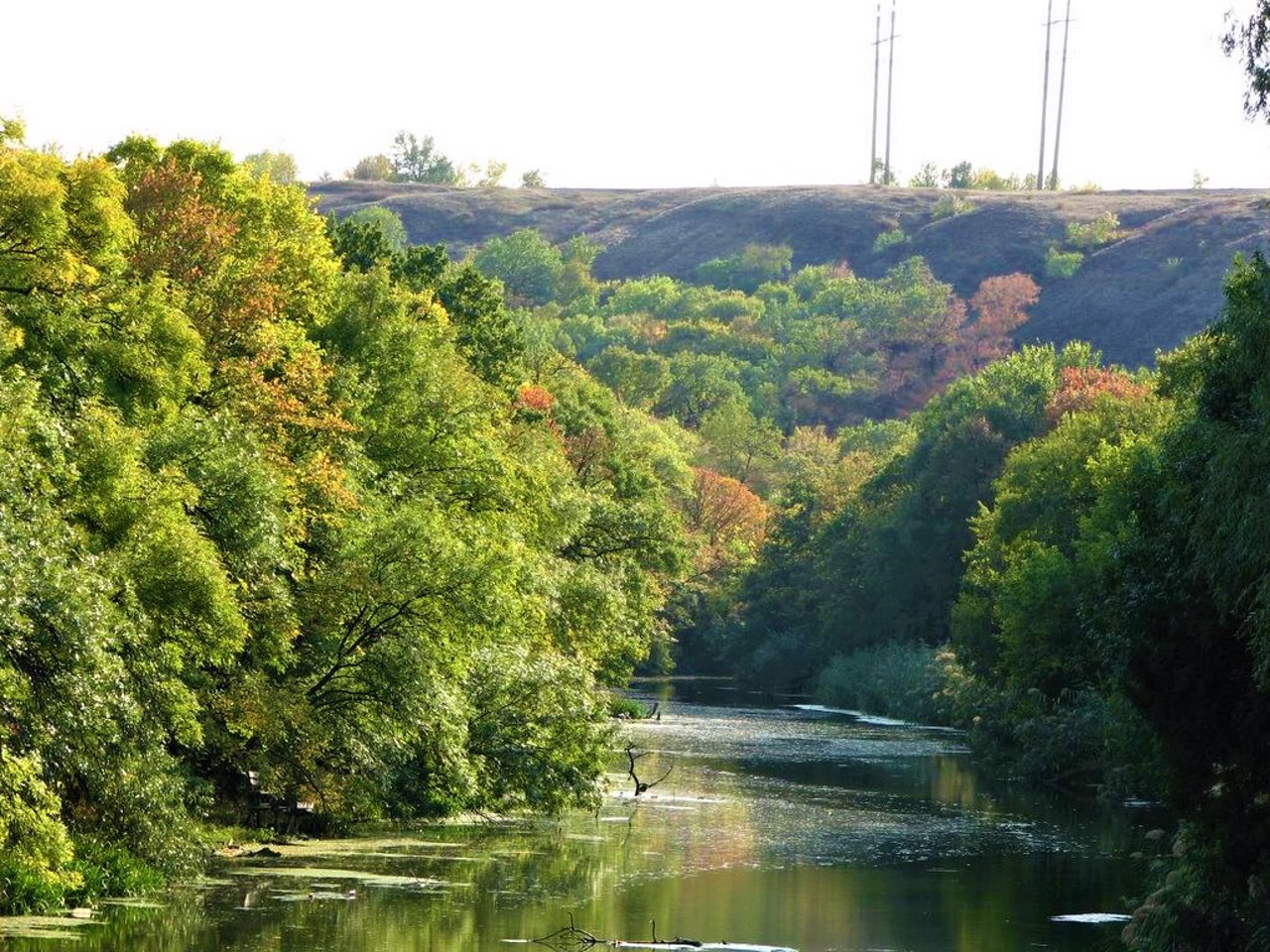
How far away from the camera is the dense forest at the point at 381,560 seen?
2692cm

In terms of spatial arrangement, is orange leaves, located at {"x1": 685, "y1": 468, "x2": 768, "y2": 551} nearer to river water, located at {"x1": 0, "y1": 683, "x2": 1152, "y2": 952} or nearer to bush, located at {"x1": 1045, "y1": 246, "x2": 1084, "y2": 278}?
river water, located at {"x1": 0, "y1": 683, "x2": 1152, "y2": 952}

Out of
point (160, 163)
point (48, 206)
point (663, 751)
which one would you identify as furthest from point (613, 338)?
point (48, 206)

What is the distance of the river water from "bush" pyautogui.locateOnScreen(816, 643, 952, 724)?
2726 cm

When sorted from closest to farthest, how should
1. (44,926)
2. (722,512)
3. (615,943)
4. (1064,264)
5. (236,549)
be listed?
(44,926) → (615,943) → (236,549) → (722,512) → (1064,264)

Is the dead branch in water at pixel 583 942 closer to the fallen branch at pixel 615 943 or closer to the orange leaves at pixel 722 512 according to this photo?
the fallen branch at pixel 615 943

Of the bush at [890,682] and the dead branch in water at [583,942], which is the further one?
the bush at [890,682]

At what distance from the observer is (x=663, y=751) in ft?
203

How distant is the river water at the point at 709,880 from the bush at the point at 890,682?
89.4ft

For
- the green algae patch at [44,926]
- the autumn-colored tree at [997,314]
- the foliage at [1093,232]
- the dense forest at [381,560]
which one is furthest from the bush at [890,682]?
the foliage at [1093,232]

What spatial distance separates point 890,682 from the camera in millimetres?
87312

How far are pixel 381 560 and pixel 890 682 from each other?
170 feet

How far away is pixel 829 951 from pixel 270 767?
1242 cm

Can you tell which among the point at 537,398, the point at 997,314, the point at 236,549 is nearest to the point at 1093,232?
the point at 997,314

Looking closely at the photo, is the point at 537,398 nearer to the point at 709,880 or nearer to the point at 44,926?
the point at 709,880
